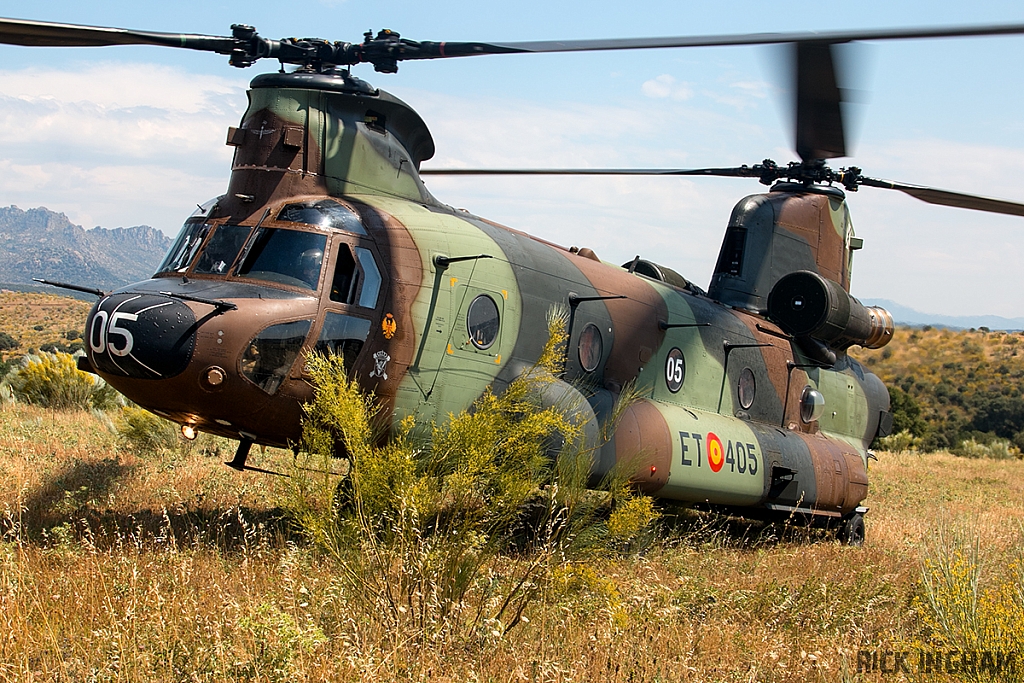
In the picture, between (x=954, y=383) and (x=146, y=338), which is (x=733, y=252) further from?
(x=954, y=383)

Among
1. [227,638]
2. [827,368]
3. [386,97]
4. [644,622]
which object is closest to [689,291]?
[827,368]

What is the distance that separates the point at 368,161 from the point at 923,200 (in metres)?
7.74

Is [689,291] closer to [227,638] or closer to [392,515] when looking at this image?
[392,515]

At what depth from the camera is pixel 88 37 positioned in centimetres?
713

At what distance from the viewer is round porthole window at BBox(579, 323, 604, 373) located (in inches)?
387

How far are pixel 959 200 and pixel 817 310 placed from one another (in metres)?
2.20

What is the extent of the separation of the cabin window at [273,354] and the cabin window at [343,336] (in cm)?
16

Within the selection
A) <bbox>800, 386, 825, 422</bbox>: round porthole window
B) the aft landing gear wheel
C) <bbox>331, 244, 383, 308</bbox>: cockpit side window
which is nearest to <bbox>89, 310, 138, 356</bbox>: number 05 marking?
<bbox>331, 244, 383, 308</bbox>: cockpit side window

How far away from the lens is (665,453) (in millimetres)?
9758

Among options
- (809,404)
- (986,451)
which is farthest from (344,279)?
(986,451)

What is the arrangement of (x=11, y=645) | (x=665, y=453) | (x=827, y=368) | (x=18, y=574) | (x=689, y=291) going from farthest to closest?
(x=827, y=368)
(x=689, y=291)
(x=665, y=453)
(x=18, y=574)
(x=11, y=645)

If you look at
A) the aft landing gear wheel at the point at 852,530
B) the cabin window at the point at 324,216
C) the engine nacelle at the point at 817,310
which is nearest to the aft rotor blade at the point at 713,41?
the cabin window at the point at 324,216

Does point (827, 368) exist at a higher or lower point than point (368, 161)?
lower

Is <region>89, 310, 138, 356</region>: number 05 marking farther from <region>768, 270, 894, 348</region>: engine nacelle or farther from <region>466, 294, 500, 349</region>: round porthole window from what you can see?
<region>768, 270, 894, 348</region>: engine nacelle
